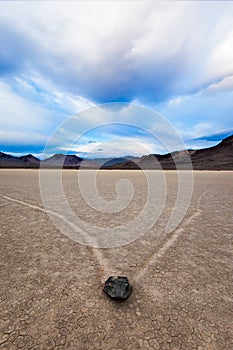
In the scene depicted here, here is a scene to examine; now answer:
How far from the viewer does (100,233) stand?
4.86 meters

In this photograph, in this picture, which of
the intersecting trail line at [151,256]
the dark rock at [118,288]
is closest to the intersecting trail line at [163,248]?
the intersecting trail line at [151,256]

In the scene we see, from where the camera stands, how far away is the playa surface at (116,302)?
1922 mm

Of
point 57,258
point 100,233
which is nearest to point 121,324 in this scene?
point 57,258

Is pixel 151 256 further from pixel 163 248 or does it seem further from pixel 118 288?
pixel 118 288

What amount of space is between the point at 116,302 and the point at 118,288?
16 centimetres

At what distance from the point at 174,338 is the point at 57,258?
2.33m

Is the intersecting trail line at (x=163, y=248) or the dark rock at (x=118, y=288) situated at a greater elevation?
the dark rock at (x=118, y=288)

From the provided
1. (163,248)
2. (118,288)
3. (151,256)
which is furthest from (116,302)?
(163,248)

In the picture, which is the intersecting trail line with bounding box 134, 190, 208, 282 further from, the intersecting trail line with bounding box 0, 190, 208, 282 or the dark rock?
the dark rock

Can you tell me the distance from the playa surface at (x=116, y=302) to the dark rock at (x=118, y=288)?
0.07 m

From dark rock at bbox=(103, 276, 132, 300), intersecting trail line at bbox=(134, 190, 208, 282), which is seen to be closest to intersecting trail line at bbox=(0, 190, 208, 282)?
intersecting trail line at bbox=(134, 190, 208, 282)

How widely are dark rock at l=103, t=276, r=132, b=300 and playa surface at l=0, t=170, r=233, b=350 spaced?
7cm

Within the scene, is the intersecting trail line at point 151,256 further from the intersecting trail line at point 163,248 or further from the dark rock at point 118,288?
the dark rock at point 118,288

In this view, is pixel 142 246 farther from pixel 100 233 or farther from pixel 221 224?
pixel 221 224
